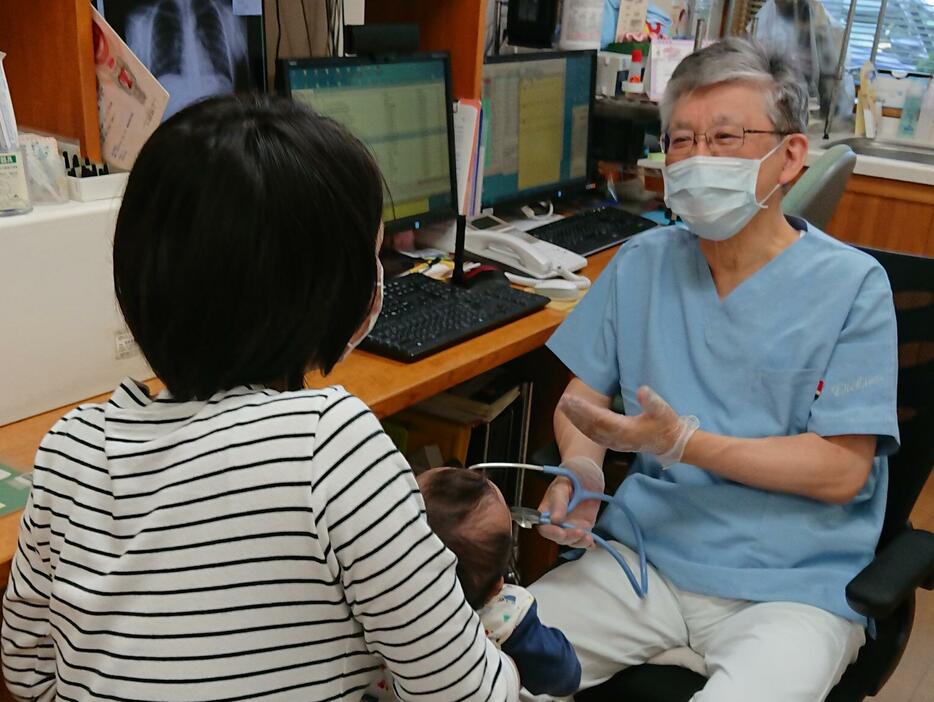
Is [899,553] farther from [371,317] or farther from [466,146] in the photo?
[466,146]

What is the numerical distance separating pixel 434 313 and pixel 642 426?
55 cm

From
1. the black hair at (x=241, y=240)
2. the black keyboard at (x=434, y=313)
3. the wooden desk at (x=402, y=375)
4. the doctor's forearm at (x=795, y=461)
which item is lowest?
the doctor's forearm at (x=795, y=461)

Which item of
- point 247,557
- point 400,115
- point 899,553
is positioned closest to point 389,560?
point 247,557

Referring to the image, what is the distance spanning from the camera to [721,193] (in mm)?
1564

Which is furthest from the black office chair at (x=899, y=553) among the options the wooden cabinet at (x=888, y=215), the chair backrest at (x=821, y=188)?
the wooden cabinet at (x=888, y=215)

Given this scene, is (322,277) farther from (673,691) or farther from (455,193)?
(455,193)

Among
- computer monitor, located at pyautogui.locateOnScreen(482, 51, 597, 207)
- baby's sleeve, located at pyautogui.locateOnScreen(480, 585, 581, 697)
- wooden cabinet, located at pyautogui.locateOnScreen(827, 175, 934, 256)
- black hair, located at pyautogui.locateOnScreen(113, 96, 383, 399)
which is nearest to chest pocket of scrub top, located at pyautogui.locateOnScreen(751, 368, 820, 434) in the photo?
baby's sleeve, located at pyautogui.locateOnScreen(480, 585, 581, 697)

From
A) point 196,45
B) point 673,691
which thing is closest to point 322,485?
point 673,691

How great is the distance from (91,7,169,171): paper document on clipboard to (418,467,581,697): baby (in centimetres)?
71

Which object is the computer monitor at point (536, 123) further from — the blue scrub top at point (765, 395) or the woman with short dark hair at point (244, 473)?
the woman with short dark hair at point (244, 473)

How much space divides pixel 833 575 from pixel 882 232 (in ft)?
7.44

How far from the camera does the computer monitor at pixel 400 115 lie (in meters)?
1.91

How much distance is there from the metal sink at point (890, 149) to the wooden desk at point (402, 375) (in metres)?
2.22

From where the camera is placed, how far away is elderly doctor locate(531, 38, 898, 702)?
1438 millimetres
